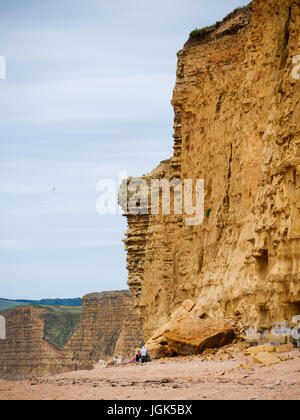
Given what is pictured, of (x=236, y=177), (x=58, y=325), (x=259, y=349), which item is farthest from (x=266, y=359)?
(x=58, y=325)

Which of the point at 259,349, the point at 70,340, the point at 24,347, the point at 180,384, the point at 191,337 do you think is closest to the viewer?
the point at 180,384

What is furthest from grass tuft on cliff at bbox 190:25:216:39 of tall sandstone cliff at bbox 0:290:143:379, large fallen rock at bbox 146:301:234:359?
tall sandstone cliff at bbox 0:290:143:379

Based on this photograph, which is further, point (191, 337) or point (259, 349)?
point (191, 337)

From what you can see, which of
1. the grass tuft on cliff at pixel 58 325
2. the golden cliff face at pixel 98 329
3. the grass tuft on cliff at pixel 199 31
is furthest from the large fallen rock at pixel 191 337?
the grass tuft on cliff at pixel 58 325

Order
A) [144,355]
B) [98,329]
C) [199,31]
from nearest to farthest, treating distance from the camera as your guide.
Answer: [144,355] < [199,31] < [98,329]

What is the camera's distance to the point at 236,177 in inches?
894

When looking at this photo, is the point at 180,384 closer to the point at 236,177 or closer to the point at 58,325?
the point at 236,177

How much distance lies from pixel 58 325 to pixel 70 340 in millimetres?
7290

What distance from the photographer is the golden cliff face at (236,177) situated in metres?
17.7

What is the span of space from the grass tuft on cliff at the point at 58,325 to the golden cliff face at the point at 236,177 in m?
51.1

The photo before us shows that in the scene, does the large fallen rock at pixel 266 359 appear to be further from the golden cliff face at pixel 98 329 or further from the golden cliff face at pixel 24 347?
the golden cliff face at pixel 24 347

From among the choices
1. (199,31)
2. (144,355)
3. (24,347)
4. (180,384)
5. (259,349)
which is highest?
(199,31)
